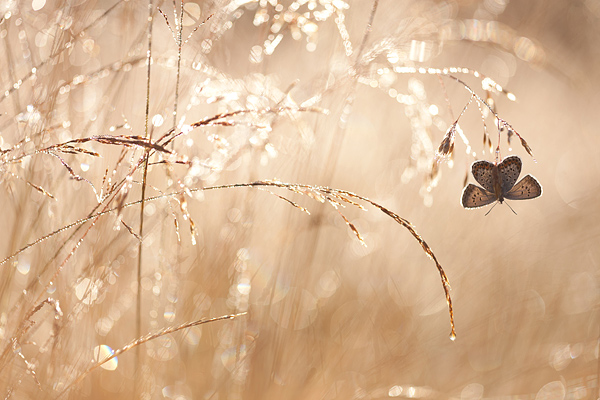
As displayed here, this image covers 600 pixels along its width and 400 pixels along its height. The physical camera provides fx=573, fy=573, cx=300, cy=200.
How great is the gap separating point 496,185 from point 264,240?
1274 millimetres

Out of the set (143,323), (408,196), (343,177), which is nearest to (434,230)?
(408,196)

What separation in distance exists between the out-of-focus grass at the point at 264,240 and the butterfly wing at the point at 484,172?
7 centimetres

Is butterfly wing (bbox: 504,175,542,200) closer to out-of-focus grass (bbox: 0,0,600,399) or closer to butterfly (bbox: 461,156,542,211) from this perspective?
butterfly (bbox: 461,156,542,211)

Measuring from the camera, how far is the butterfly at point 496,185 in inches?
34.1

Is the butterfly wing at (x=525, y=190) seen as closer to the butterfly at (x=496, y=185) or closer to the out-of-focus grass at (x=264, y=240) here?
the butterfly at (x=496, y=185)

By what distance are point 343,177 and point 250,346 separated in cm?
139

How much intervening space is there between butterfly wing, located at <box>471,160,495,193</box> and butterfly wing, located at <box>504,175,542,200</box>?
0.03 m

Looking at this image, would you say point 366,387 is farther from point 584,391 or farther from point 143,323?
point 143,323

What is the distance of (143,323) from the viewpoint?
1.61 metres

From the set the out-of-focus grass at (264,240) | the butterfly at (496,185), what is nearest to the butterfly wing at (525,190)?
the butterfly at (496,185)

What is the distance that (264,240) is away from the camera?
2.07 metres

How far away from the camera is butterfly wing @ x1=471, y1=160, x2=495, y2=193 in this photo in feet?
2.91

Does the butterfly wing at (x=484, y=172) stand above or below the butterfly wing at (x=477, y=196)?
above

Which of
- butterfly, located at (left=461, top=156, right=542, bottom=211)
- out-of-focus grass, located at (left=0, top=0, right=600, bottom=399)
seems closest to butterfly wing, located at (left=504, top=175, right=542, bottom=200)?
butterfly, located at (left=461, top=156, right=542, bottom=211)
